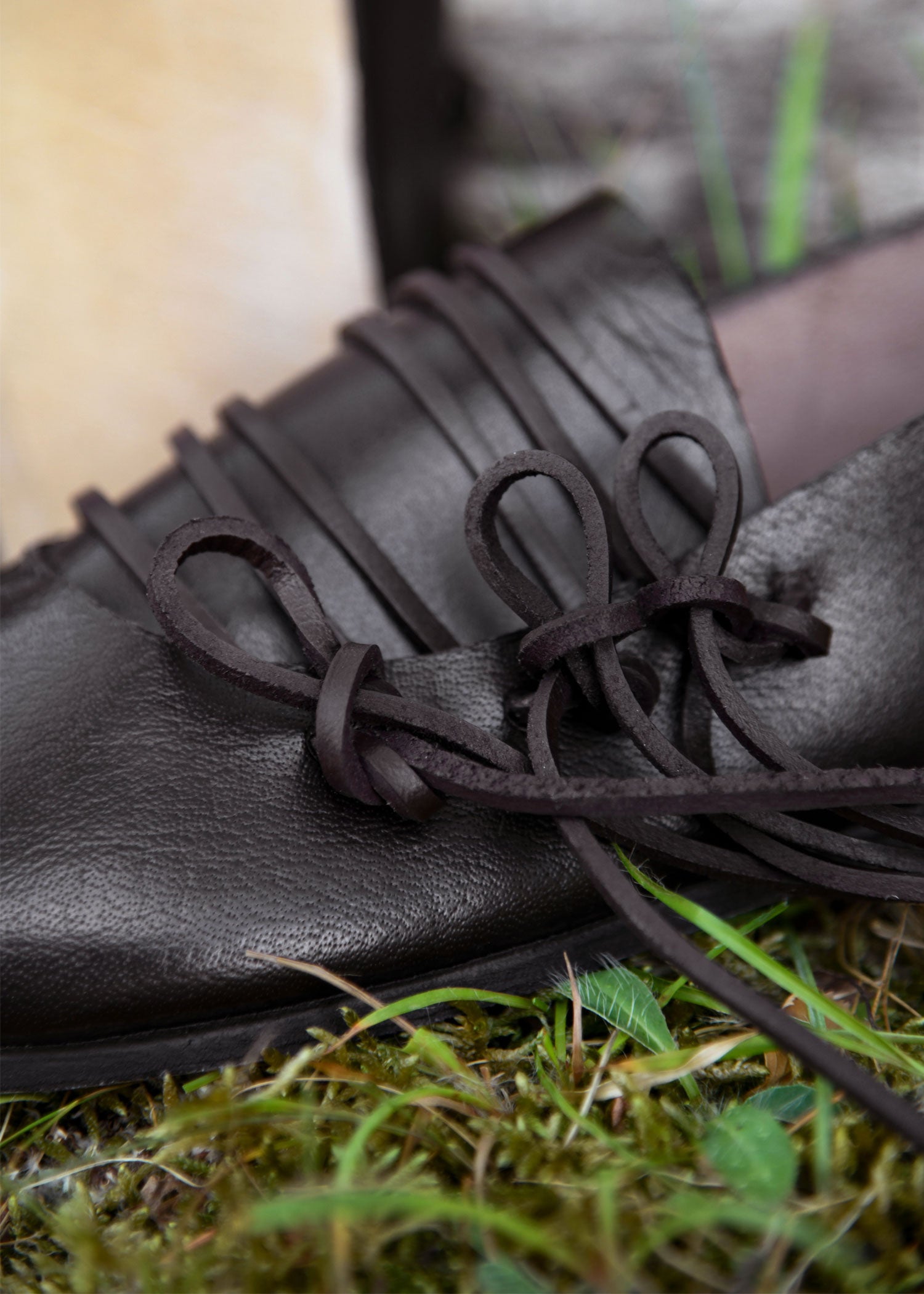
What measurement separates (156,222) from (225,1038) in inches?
27.9

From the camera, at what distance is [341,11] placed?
877 mm

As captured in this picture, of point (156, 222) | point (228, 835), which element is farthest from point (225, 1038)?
point (156, 222)

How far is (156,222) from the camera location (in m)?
0.90

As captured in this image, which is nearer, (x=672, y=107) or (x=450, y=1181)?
(x=450, y=1181)

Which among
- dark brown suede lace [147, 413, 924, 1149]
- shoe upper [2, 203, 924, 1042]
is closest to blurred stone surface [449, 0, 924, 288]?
shoe upper [2, 203, 924, 1042]

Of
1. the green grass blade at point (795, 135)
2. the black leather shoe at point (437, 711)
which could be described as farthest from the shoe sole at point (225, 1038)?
the green grass blade at point (795, 135)

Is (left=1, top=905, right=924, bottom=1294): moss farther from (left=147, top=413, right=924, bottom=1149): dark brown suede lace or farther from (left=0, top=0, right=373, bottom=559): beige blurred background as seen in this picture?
(left=0, top=0, right=373, bottom=559): beige blurred background

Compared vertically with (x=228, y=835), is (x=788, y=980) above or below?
below

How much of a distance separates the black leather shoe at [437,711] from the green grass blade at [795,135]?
54 centimetres

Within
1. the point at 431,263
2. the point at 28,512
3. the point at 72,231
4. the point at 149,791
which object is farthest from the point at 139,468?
the point at 149,791

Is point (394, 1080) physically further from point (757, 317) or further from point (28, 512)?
point (28, 512)

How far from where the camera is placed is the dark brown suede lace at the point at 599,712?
45 centimetres

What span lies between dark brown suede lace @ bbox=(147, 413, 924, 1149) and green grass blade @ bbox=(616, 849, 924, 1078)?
2 cm

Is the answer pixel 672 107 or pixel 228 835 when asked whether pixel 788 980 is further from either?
pixel 672 107
